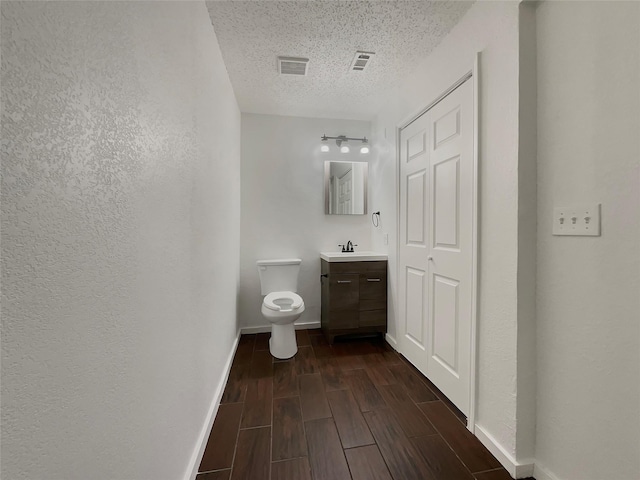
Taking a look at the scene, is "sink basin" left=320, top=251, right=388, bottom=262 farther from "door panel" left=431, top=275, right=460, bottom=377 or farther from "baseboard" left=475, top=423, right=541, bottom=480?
"baseboard" left=475, top=423, right=541, bottom=480

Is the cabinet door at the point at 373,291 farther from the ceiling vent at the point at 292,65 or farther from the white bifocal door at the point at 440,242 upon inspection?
the ceiling vent at the point at 292,65

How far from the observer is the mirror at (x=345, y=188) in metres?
3.03

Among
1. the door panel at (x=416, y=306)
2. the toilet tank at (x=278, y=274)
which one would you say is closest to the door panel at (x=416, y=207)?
the door panel at (x=416, y=306)

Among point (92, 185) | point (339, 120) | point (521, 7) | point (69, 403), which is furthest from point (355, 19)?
point (69, 403)

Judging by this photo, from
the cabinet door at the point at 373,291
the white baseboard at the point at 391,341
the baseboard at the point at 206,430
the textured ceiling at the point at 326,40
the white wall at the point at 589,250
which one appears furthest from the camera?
the cabinet door at the point at 373,291

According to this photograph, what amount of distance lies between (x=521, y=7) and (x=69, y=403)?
1972 mm

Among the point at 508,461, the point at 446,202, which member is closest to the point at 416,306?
the point at 446,202

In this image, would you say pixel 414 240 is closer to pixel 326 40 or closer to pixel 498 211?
pixel 498 211

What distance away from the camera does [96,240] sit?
1.85 ft

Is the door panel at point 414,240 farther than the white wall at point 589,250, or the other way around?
the door panel at point 414,240

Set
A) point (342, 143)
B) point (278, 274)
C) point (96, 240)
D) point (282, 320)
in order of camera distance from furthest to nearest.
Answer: point (342, 143), point (278, 274), point (282, 320), point (96, 240)

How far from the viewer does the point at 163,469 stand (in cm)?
88

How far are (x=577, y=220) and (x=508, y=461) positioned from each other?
3.60 ft

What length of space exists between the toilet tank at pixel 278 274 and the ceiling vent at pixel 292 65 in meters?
1.63
